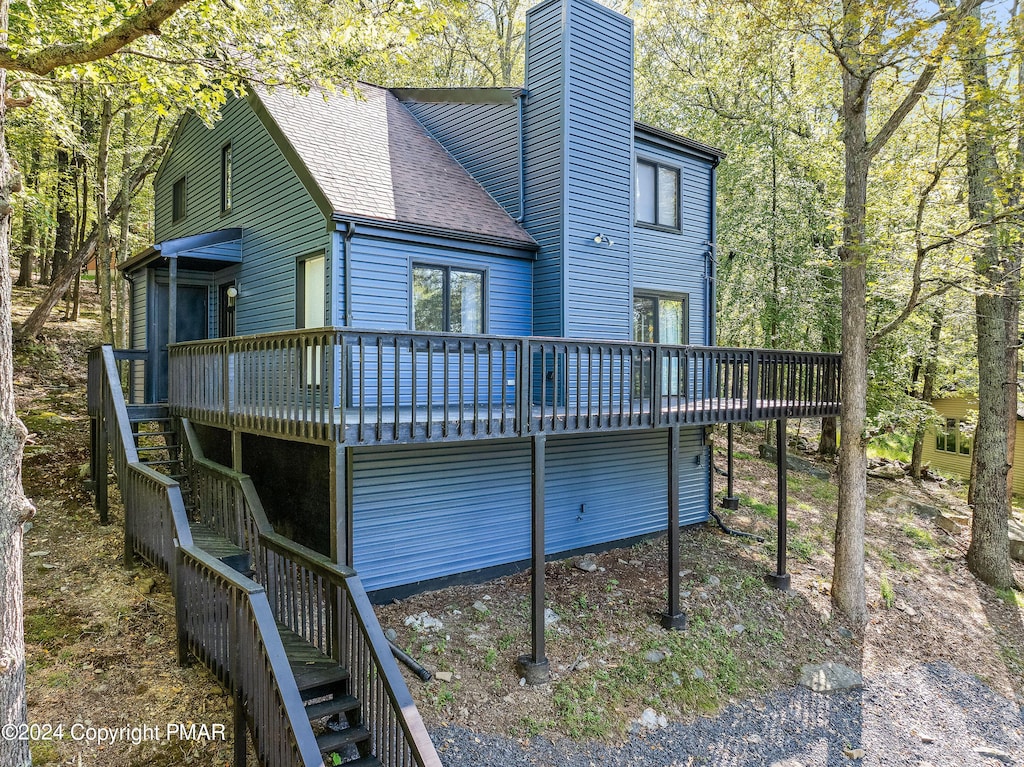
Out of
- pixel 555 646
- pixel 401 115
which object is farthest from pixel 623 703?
pixel 401 115

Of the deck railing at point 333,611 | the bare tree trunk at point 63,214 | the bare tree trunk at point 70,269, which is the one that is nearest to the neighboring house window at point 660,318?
the deck railing at point 333,611

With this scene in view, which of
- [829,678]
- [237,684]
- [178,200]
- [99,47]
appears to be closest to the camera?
[99,47]

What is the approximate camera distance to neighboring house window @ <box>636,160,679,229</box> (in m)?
11.7

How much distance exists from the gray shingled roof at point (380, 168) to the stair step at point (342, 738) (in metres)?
5.98

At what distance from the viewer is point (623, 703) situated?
703cm

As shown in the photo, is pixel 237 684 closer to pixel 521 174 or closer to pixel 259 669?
pixel 259 669

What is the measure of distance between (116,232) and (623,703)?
23.1 meters

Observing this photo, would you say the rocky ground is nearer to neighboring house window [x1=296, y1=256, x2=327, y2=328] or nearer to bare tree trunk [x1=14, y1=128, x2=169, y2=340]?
neighboring house window [x1=296, y1=256, x2=327, y2=328]

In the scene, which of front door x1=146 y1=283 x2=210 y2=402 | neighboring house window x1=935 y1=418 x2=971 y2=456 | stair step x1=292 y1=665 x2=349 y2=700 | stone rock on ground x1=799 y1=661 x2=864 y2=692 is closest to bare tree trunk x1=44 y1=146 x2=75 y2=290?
front door x1=146 y1=283 x2=210 y2=402

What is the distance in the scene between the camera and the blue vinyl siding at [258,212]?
9023mm

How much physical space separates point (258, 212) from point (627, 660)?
8.92 m

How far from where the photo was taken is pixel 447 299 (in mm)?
9188

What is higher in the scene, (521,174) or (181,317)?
(521,174)

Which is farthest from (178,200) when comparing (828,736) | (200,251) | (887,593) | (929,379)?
(929,379)
